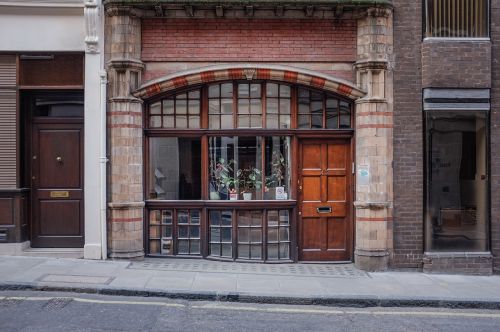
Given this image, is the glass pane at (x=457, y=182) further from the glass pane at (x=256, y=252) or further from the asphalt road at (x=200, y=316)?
the glass pane at (x=256, y=252)

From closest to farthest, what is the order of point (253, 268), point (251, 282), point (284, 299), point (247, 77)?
1. point (284, 299)
2. point (251, 282)
3. point (253, 268)
4. point (247, 77)

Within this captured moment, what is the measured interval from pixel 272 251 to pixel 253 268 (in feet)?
2.53

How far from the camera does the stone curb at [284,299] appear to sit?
819cm

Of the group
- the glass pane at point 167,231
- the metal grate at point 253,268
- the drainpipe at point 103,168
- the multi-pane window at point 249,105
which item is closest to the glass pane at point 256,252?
the metal grate at point 253,268

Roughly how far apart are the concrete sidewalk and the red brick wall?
3.99 m

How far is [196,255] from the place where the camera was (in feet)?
36.0

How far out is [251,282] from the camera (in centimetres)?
908

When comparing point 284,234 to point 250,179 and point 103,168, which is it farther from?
point 103,168

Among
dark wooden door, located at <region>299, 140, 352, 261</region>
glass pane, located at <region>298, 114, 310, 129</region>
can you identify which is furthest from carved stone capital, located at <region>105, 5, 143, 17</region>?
dark wooden door, located at <region>299, 140, 352, 261</region>

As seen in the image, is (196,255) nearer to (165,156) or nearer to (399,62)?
(165,156)

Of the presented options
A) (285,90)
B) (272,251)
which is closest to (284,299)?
(272,251)

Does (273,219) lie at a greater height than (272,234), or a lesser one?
greater

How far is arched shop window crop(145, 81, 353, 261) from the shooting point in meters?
11.0

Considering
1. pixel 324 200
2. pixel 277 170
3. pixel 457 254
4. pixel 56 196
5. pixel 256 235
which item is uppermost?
pixel 277 170
